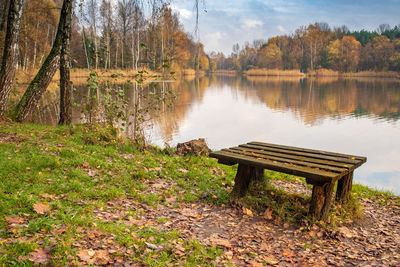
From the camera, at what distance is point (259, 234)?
13.9ft

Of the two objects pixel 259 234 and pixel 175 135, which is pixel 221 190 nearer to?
pixel 259 234

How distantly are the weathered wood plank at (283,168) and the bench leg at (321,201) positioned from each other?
35 centimetres

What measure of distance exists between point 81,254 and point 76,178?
7.77 ft

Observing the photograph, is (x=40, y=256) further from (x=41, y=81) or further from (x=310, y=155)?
(x=41, y=81)

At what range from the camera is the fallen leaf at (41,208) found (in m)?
3.81

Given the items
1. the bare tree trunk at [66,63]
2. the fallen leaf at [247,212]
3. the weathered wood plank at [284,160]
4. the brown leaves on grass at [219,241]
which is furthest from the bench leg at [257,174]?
the bare tree trunk at [66,63]

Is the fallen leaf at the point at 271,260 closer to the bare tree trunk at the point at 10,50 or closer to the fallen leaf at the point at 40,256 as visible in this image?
the fallen leaf at the point at 40,256

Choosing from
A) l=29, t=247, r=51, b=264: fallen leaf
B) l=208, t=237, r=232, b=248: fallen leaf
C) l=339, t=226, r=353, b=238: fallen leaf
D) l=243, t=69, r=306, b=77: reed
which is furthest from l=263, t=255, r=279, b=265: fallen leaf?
l=243, t=69, r=306, b=77: reed

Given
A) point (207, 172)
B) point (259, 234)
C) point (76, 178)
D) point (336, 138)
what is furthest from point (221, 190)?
→ point (336, 138)

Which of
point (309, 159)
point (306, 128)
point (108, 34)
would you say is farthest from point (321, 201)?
point (108, 34)

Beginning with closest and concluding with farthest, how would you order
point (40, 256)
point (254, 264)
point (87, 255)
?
1. point (40, 256)
2. point (87, 255)
3. point (254, 264)

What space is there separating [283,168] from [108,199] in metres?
2.71

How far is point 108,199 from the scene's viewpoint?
15.7ft

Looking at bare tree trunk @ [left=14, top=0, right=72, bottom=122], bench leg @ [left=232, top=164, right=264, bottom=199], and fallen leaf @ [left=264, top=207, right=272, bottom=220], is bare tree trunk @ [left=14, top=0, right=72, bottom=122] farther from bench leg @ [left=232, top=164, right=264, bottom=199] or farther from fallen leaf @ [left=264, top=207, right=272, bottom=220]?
fallen leaf @ [left=264, top=207, right=272, bottom=220]
